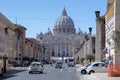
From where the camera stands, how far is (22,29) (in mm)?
172375

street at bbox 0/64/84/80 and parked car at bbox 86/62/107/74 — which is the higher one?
parked car at bbox 86/62/107/74

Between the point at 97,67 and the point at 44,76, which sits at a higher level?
the point at 97,67

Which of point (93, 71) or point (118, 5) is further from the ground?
point (118, 5)

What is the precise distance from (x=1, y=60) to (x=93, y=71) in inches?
496

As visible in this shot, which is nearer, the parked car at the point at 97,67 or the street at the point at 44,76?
the street at the point at 44,76

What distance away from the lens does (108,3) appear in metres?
85.8

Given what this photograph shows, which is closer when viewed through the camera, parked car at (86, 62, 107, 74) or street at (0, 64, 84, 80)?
street at (0, 64, 84, 80)

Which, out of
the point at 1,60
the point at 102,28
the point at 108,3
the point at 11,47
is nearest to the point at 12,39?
the point at 11,47

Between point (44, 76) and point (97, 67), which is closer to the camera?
point (44, 76)

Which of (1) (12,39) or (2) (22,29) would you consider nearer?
(1) (12,39)

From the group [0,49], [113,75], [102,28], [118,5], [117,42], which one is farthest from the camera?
[0,49]

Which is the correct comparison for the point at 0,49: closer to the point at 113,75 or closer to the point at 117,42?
the point at 113,75

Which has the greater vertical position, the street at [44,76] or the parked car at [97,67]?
the parked car at [97,67]

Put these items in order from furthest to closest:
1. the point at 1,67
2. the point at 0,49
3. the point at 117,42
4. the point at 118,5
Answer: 1. the point at 0,49
2. the point at 118,5
3. the point at 1,67
4. the point at 117,42
